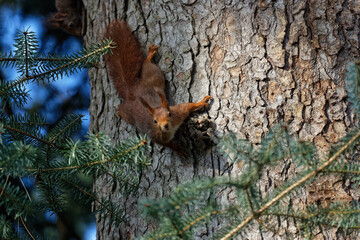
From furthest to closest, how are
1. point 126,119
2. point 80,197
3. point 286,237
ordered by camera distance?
point 126,119
point 80,197
point 286,237

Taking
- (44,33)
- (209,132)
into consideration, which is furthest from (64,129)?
(44,33)

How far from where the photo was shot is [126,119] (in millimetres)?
2184

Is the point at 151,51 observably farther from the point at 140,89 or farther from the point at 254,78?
the point at 254,78

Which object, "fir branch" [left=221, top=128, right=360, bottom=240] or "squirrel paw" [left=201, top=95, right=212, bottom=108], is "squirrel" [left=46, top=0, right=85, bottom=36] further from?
"fir branch" [left=221, top=128, right=360, bottom=240]

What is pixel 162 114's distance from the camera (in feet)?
7.30

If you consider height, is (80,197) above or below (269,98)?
below

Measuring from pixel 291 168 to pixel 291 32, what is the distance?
0.61 m

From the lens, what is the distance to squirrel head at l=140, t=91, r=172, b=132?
2105 mm

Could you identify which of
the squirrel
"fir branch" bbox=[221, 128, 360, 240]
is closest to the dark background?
the squirrel

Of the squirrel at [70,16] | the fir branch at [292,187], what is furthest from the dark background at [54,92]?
the fir branch at [292,187]

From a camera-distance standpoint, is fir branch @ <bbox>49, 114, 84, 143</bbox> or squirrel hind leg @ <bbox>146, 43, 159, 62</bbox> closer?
fir branch @ <bbox>49, 114, 84, 143</bbox>

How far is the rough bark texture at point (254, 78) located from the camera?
1.73 m

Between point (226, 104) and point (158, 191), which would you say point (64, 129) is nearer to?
point (158, 191)

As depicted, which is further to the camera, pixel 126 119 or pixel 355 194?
pixel 126 119
